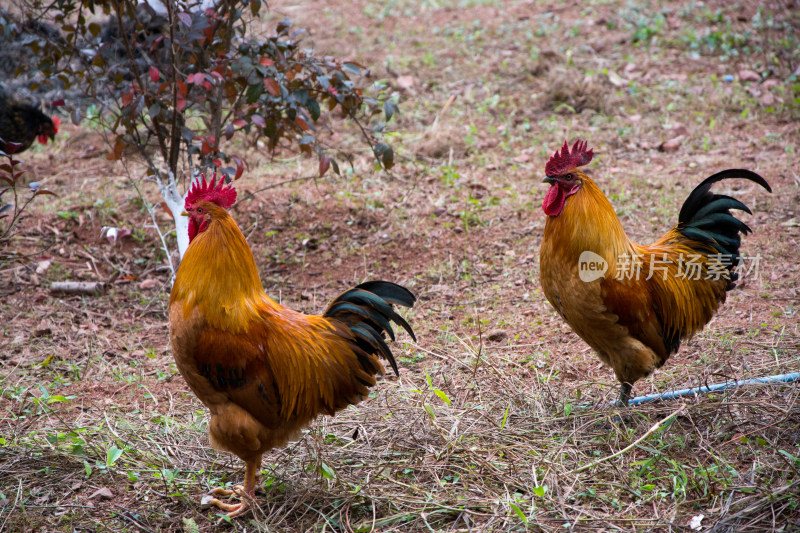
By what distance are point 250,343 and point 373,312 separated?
26.2 inches

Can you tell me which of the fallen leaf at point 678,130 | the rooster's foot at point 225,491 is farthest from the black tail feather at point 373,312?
the fallen leaf at point 678,130

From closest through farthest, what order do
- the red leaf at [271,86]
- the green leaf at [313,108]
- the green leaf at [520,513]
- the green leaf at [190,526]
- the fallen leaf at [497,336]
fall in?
the green leaf at [520,513], the green leaf at [190,526], the red leaf at [271,86], the green leaf at [313,108], the fallen leaf at [497,336]

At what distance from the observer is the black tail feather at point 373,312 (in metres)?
3.46

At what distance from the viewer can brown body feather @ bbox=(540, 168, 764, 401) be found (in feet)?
12.8

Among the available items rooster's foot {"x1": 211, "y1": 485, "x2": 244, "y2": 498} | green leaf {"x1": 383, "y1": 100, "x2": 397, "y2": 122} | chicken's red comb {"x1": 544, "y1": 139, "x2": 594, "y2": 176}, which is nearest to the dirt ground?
rooster's foot {"x1": 211, "y1": 485, "x2": 244, "y2": 498}

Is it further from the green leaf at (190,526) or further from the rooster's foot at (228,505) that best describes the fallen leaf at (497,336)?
the green leaf at (190,526)

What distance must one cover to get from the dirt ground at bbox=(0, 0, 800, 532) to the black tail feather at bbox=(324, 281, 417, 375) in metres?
0.72

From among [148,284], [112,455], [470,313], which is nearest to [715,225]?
[470,313]

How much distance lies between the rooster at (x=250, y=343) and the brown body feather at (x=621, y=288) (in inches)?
42.2

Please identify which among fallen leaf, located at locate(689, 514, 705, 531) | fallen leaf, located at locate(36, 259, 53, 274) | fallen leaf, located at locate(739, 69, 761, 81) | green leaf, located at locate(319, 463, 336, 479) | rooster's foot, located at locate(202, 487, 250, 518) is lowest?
rooster's foot, located at locate(202, 487, 250, 518)

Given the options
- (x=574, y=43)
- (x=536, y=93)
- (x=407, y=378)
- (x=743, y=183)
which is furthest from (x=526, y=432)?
(x=574, y=43)

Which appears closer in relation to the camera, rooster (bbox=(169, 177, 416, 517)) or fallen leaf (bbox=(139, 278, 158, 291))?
rooster (bbox=(169, 177, 416, 517))

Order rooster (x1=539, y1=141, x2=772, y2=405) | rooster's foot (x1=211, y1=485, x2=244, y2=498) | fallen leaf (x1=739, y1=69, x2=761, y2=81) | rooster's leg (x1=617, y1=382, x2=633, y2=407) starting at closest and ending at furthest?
rooster's foot (x1=211, y1=485, x2=244, y2=498) → rooster (x1=539, y1=141, x2=772, y2=405) → rooster's leg (x1=617, y1=382, x2=633, y2=407) → fallen leaf (x1=739, y1=69, x2=761, y2=81)

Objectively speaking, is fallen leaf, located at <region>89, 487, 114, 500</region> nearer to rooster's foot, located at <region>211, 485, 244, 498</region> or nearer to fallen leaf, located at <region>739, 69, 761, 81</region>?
rooster's foot, located at <region>211, 485, 244, 498</region>
